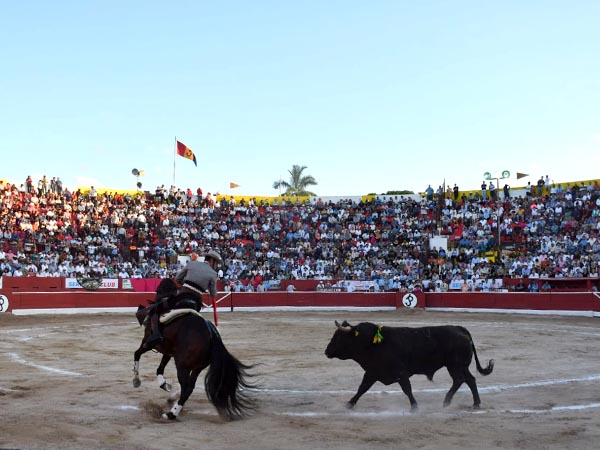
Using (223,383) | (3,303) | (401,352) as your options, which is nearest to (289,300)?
(3,303)

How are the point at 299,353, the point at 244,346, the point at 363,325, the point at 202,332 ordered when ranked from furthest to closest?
1. the point at 244,346
2. the point at 299,353
3. the point at 363,325
4. the point at 202,332

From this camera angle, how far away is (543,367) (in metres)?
12.6

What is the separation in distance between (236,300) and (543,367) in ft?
67.1

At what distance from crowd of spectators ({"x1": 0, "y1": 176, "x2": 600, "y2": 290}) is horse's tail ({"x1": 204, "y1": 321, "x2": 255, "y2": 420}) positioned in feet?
80.5

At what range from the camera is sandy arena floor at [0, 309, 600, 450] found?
6.82m

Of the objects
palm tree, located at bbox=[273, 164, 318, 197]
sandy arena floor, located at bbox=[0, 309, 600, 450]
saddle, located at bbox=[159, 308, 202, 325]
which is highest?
palm tree, located at bbox=[273, 164, 318, 197]

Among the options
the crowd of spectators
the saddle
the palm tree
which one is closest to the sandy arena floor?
the saddle

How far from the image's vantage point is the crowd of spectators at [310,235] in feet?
107

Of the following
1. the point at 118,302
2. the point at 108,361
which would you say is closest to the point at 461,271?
the point at 118,302

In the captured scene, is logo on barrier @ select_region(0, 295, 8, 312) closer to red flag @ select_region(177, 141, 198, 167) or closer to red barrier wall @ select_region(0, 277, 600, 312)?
red barrier wall @ select_region(0, 277, 600, 312)

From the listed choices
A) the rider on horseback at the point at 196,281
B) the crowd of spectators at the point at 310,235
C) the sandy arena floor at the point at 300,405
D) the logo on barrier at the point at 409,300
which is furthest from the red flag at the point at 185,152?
the rider on horseback at the point at 196,281

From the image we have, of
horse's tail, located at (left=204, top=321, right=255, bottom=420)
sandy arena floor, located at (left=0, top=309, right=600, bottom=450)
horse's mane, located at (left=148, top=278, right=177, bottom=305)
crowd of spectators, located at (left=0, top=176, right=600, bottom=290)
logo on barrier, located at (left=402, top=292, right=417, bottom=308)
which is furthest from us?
crowd of spectators, located at (left=0, top=176, right=600, bottom=290)

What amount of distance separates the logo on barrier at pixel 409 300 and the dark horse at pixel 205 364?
2371 cm

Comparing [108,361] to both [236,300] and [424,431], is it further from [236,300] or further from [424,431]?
[236,300]
